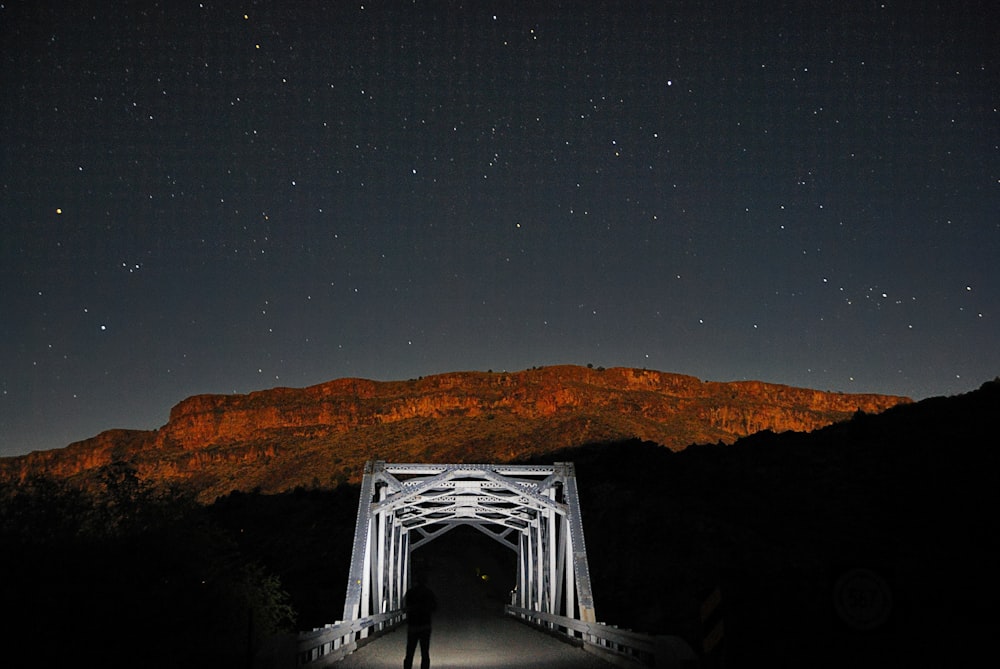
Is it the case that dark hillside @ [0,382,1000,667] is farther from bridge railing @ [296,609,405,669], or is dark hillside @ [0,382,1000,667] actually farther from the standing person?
the standing person

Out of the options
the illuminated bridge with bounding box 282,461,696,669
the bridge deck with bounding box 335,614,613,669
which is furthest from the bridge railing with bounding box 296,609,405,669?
the bridge deck with bounding box 335,614,613,669

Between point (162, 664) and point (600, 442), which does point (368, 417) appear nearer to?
point (600, 442)

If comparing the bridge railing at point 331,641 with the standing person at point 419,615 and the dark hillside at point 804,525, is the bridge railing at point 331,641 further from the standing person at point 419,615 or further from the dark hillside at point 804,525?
A: the dark hillside at point 804,525

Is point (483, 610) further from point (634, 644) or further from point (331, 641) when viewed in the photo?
point (634, 644)

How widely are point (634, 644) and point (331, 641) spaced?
21.3ft

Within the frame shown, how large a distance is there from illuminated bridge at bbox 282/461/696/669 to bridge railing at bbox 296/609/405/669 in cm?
3

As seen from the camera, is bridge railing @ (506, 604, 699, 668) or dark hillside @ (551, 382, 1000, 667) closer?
bridge railing @ (506, 604, 699, 668)

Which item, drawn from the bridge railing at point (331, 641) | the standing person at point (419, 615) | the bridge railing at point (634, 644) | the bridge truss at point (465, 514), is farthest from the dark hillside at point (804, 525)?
the bridge railing at point (331, 641)

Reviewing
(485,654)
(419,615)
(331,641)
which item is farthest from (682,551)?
(419,615)

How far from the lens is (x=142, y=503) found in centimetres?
2464

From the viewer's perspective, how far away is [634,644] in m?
14.7

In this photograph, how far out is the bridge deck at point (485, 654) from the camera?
17391 millimetres

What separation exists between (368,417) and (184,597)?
107m

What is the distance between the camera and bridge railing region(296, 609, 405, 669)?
50.9ft
